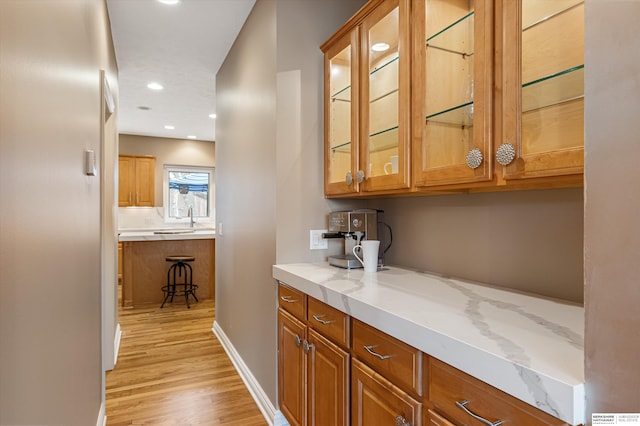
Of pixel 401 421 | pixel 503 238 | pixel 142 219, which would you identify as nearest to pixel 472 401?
pixel 401 421

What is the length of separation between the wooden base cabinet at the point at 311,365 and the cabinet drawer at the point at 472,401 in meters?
0.49

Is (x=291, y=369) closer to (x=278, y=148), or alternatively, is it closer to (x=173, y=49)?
(x=278, y=148)

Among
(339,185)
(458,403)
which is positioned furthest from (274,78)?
(458,403)

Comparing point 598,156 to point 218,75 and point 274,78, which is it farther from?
point 218,75

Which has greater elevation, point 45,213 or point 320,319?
point 45,213

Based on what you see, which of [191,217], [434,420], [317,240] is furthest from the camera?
[191,217]

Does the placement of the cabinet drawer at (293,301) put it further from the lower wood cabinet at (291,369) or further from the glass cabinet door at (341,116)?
the glass cabinet door at (341,116)

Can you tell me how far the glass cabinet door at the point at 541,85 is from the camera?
1.06 metres

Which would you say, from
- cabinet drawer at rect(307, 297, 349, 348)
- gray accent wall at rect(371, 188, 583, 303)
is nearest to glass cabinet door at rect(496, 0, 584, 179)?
gray accent wall at rect(371, 188, 583, 303)

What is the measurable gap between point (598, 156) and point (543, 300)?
79 centimetres

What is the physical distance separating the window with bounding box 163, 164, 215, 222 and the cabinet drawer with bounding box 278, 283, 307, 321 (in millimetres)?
5858

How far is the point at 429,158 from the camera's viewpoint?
1506 mm

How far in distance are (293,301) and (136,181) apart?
19.7 feet

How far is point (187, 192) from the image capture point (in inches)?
293
